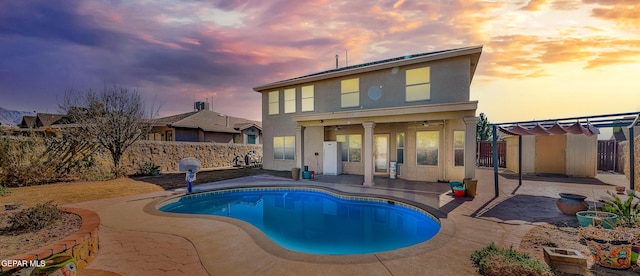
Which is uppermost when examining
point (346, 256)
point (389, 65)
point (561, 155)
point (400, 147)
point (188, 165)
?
point (389, 65)

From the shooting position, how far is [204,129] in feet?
77.7

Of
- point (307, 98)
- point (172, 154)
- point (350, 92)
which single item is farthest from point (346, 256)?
point (172, 154)

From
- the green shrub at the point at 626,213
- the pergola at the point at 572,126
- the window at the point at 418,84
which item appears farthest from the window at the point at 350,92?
the green shrub at the point at 626,213

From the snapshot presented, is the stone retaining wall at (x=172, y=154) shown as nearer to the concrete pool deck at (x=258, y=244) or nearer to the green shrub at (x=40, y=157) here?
the green shrub at (x=40, y=157)

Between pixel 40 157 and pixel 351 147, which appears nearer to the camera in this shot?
pixel 40 157

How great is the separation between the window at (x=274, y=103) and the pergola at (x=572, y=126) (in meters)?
11.5

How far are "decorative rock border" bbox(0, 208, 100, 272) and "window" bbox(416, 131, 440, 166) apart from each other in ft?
37.0

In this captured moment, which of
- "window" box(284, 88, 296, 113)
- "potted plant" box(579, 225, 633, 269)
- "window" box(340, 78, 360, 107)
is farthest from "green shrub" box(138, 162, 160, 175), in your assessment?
"potted plant" box(579, 225, 633, 269)

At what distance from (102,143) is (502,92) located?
19.1m

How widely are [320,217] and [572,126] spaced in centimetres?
848

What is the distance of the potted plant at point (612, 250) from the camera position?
3.37 meters

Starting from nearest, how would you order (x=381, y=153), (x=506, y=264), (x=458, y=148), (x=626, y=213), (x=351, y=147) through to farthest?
(x=506, y=264)
(x=626, y=213)
(x=458, y=148)
(x=381, y=153)
(x=351, y=147)

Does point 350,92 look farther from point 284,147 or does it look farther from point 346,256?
point 346,256

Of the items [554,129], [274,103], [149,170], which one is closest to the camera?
[554,129]
